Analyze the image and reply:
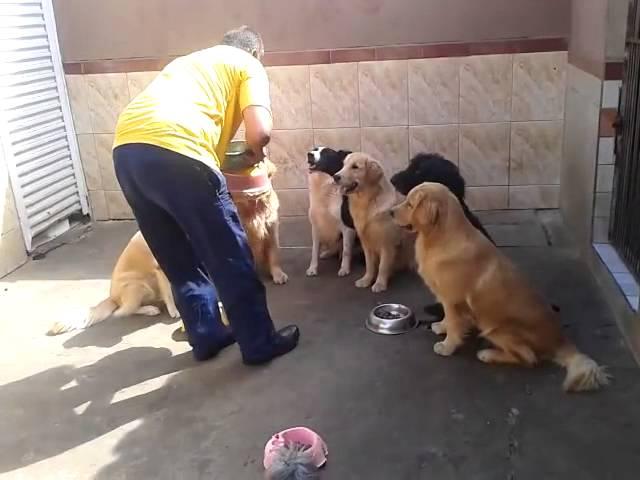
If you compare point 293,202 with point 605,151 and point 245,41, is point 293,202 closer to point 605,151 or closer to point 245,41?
point 245,41

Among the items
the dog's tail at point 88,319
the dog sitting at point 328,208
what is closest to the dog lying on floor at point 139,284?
the dog's tail at point 88,319

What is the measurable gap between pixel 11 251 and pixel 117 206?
3.67 ft

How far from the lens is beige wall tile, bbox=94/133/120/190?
5.22m

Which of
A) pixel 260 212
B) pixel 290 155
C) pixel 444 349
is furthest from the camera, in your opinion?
pixel 290 155

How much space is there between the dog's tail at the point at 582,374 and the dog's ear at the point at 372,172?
4.98 feet

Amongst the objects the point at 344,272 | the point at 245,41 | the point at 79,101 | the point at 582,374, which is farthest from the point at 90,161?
the point at 582,374

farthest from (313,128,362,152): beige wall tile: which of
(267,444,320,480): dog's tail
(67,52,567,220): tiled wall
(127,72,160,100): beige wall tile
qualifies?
(267,444,320,480): dog's tail

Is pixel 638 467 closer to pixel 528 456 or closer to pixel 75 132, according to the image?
pixel 528 456

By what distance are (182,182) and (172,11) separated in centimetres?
270

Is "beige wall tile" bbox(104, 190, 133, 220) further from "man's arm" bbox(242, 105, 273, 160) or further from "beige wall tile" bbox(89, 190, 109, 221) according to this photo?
"man's arm" bbox(242, 105, 273, 160)

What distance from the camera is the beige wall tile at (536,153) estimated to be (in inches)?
186

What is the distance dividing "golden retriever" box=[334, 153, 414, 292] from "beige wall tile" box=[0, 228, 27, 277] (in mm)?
2442

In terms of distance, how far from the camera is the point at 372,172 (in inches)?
→ 144

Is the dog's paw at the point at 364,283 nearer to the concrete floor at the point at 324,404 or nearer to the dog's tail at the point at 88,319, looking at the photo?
the concrete floor at the point at 324,404
